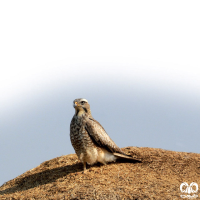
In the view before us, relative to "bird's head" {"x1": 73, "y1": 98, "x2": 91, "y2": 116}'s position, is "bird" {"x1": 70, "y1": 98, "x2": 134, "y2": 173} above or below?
below

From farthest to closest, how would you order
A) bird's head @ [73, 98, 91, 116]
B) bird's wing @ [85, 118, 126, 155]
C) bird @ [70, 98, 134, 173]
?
1. bird's head @ [73, 98, 91, 116]
2. bird's wing @ [85, 118, 126, 155]
3. bird @ [70, 98, 134, 173]

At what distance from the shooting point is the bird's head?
10.1m

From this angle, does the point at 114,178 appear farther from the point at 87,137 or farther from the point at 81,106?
the point at 81,106

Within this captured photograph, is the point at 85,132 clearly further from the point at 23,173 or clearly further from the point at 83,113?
the point at 23,173

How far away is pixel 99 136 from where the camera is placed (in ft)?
32.9

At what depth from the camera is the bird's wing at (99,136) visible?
993cm

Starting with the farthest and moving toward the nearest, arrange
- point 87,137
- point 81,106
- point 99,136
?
1. point 81,106
2. point 99,136
3. point 87,137

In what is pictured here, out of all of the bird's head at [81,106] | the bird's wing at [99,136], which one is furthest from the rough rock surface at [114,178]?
the bird's head at [81,106]

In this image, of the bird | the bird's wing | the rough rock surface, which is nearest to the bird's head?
the bird

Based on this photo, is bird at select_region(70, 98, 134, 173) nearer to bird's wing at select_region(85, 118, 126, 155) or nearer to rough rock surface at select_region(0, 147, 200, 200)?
bird's wing at select_region(85, 118, 126, 155)

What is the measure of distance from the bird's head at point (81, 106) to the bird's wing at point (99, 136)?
0.40 metres

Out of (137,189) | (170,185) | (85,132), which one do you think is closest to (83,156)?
(85,132)

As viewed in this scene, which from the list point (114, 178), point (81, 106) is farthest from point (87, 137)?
point (114, 178)

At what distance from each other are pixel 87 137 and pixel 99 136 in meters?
0.51
